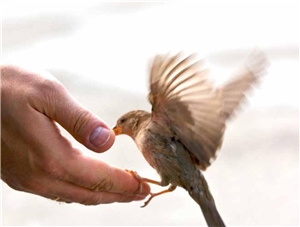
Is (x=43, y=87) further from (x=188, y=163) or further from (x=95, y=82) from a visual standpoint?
(x=95, y=82)

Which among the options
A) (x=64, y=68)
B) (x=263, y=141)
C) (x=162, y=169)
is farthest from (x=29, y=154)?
(x=64, y=68)

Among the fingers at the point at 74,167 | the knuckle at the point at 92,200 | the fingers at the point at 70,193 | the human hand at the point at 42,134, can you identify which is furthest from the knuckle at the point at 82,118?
the knuckle at the point at 92,200

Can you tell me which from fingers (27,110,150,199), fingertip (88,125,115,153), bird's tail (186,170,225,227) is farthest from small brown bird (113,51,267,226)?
fingertip (88,125,115,153)

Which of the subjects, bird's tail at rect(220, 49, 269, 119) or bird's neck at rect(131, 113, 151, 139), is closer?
bird's tail at rect(220, 49, 269, 119)

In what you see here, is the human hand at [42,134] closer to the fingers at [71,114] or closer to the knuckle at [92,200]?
the fingers at [71,114]

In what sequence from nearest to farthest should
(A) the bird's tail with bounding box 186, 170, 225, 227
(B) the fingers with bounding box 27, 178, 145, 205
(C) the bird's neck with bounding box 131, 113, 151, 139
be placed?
(B) the fingers with bounding box 27, 178, 145, 205 → (A) the bird's tail with bounding box 186, 170, 225, 227 → (C) the bird's neck with bounding box 131, 113, 151, 139

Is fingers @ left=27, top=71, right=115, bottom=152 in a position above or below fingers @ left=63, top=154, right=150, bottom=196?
above

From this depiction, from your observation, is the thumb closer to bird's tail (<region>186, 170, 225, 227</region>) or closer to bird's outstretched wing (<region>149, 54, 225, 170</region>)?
bird's outstretched wing (<region>149, 54, 225, 170</region>)
